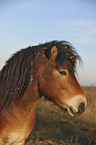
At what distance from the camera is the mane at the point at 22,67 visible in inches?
94.3

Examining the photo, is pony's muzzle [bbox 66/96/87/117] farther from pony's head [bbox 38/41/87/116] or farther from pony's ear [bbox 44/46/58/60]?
pony's ear [bbox 44/46/58/60]

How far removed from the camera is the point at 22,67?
7.89 ft

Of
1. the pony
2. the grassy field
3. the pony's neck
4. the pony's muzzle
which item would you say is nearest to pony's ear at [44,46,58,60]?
the pony

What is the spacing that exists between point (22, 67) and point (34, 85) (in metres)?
0.34

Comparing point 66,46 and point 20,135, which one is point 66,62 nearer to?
point 66,46

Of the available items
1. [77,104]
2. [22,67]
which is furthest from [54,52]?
[77,104]

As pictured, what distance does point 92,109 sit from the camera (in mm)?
8945

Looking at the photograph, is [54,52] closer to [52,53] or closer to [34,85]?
[52,53]

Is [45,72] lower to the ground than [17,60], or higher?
lower

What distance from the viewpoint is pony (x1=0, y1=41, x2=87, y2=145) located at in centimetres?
221

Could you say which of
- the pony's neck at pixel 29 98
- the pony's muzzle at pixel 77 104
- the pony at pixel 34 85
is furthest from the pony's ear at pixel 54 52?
the pony's muzzle at pixel 77 104

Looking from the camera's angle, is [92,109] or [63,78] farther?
[92,109]

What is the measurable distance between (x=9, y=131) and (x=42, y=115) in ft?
17.6

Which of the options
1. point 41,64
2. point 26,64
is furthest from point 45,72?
point 26,64
